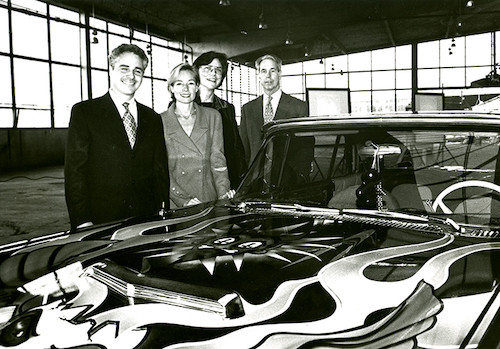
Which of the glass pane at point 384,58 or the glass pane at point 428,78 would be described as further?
the glass pane at point 384,58

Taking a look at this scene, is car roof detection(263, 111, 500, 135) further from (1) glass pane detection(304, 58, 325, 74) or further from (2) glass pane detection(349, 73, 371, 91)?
(1) glass pane detection(304, 58, 325, 74)

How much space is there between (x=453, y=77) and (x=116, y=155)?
1104 inches

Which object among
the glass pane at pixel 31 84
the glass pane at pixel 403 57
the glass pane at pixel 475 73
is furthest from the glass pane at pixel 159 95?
the glass pane at pixel 475 73

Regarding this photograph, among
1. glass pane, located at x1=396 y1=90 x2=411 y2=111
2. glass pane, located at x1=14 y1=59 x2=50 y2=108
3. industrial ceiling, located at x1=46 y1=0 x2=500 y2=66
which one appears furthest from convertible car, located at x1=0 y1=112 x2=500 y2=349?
glass pane, located at x1=396 y1=90 x2=411 y2=111

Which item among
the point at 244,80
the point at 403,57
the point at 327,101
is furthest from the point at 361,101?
the point at 327,101

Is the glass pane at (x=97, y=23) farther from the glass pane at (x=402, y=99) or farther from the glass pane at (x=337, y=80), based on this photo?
the glass pane at (x=402, y=99)

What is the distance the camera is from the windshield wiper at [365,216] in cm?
212

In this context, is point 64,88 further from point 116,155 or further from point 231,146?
point 116,155

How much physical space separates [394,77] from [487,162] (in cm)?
2834

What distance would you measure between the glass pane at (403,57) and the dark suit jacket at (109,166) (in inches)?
1104

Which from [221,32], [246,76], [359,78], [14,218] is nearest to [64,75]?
[221,32]

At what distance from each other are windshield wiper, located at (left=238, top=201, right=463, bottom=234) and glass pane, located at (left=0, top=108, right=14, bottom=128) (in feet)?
58.7

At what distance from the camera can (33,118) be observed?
Answer: 64.8 feet

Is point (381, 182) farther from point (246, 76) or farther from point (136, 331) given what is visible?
point (246, 76)
